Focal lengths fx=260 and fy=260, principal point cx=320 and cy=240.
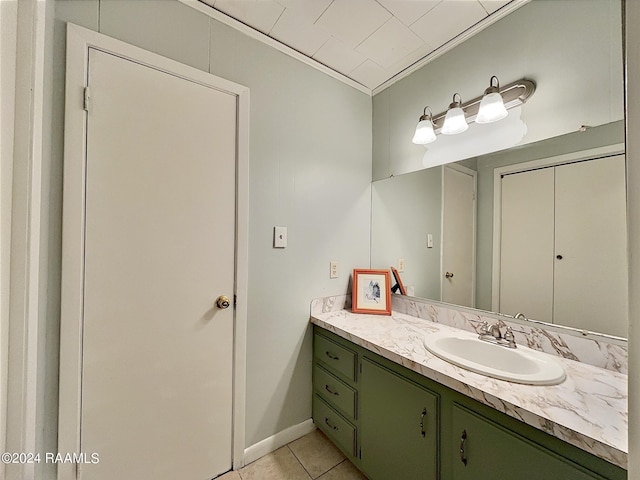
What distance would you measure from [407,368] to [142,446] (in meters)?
1.24

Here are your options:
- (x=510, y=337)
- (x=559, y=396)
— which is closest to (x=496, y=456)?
(x=559, y=396)

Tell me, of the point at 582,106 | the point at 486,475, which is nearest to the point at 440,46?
the point at 582,106

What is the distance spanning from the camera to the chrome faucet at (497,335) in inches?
48.1

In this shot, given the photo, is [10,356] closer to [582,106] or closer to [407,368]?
[407,368]

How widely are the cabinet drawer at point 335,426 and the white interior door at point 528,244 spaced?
103 centimetres

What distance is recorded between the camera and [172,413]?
48.9 inches

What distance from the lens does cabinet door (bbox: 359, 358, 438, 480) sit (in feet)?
3.38

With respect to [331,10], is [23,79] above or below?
below

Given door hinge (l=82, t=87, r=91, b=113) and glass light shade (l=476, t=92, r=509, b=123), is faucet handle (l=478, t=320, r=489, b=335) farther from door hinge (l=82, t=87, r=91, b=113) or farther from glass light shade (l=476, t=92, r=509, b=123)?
door hinge (l=82, t=87, r=91, b=113)

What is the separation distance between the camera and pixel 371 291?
1.84 meters

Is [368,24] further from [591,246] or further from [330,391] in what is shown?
[330,391]

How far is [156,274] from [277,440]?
1.21 m

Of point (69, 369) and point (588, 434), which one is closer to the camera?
point (588, 434)

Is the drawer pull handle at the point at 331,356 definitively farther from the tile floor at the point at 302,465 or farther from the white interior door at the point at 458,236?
the white interior door at the point at 458,236
